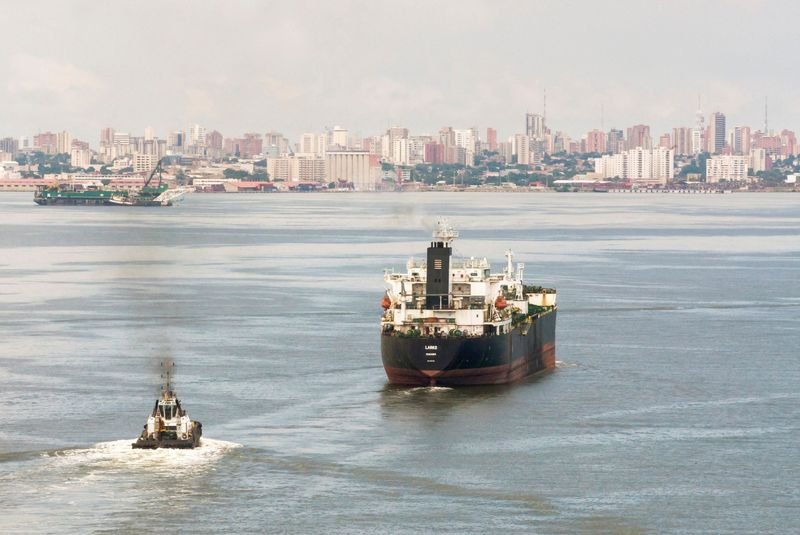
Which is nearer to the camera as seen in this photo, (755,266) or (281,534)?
(281,534)

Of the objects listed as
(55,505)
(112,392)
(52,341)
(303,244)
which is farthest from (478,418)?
(303,244)

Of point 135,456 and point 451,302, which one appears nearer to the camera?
point 135,456

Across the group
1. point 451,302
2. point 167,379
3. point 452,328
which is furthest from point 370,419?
point 451,302

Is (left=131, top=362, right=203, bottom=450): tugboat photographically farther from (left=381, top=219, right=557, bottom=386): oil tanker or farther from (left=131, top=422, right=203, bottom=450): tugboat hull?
(left=381, top=219, right=557, bottom=386): oil tanker

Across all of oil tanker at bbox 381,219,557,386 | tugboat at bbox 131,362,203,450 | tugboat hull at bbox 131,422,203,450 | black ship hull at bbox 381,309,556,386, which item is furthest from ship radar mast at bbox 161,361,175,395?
oil tanker at bbox 381,219,557,386

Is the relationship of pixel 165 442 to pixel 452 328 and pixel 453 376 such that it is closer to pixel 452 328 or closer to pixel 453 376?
pixel 453 376

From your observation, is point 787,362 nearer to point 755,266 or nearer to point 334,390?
point 334,390
